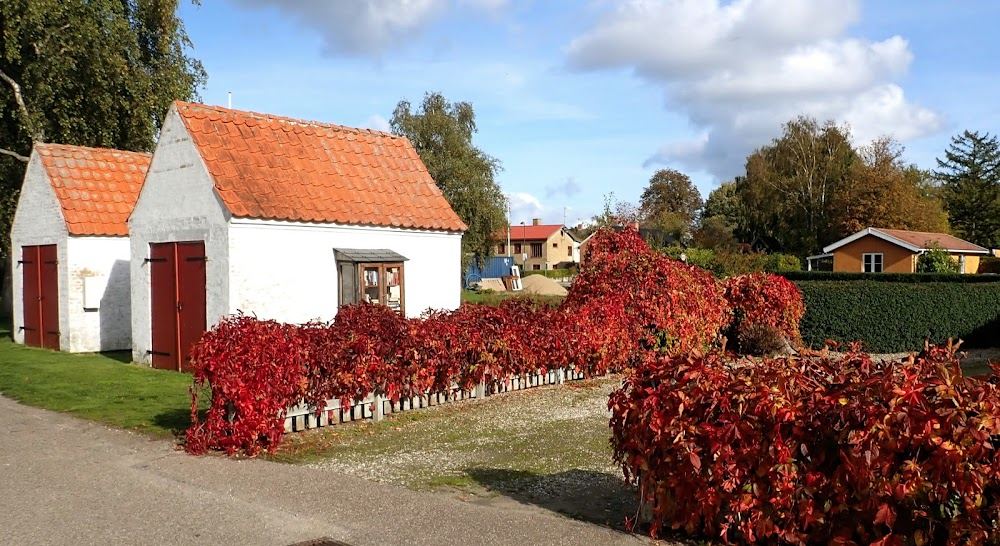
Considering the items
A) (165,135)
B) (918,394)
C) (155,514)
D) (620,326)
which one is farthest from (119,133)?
(918,394)

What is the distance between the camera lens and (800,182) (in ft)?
206

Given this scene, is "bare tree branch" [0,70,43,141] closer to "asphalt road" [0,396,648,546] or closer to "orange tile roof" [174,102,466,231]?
"orange tile roof" [174,102,466,231]

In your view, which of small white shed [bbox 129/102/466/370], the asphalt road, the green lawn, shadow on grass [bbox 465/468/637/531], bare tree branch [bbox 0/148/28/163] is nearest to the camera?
the asphalt road

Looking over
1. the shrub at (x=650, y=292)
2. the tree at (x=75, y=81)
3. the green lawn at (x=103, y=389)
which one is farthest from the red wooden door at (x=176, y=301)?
the tree at (x=75, y=81)

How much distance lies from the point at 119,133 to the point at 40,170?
9116 millimetres

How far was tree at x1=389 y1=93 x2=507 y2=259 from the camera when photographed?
150ft

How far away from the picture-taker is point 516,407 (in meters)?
12.4

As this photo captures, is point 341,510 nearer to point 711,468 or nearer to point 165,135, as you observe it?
point 711,468

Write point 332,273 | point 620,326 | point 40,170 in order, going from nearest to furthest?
point 620,326 < point 332,273 < point 40,170

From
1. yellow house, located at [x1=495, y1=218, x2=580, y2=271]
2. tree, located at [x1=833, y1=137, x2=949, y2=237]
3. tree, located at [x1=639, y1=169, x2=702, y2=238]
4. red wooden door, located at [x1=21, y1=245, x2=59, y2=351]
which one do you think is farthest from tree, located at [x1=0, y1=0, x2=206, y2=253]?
yellow house, located at [x1=495, y1=218, x2=580, y2=271]

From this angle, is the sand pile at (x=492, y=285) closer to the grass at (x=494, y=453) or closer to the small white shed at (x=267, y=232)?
the small white shed at (x=267, y=232)

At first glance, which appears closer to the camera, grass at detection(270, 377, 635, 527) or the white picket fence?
grass at detection(270, 377, 635, 527)

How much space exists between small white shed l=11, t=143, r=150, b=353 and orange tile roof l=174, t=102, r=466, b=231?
571 centimetres

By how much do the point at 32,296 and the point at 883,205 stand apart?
160ft
